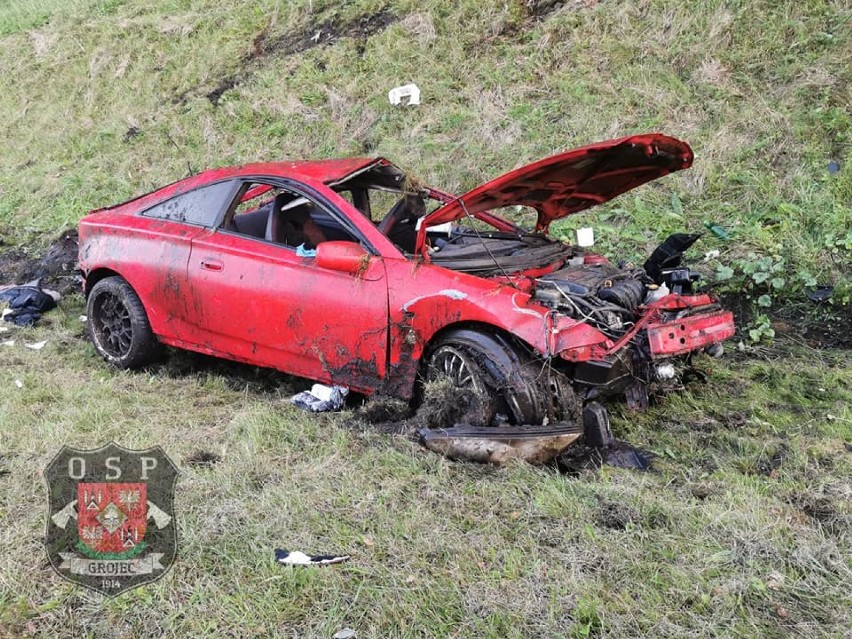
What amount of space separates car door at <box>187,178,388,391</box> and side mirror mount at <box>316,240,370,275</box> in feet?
0.13

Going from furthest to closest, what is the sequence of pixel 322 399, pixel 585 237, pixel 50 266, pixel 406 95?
1. pixel 406 95
2. pixel 50 266
3. pixel 585 237
4. pixel 322 399

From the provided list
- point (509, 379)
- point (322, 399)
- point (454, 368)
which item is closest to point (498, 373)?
point (509, 379)

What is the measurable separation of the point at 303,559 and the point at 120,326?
318 cm

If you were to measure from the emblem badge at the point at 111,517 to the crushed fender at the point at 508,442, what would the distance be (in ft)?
4.45

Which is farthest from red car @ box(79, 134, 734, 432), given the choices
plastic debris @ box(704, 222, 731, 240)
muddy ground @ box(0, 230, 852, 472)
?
plastic debris @ box(704, 222, 731, 240)

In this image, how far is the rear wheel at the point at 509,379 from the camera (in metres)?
3.73

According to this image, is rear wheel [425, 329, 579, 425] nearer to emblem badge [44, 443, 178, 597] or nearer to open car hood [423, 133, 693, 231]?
open car hood [423, 133, 693, 231]

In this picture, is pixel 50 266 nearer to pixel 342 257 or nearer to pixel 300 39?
pixel 300 39

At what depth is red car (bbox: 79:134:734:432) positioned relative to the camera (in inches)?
151

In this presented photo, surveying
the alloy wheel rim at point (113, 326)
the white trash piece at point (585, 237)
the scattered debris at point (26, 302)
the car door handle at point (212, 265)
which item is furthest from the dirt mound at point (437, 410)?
the scattered debris at point (26, 302)

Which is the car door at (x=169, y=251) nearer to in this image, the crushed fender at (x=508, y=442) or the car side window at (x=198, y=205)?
the car side window at (x=198, y=205)

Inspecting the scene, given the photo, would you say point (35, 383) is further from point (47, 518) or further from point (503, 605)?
point (503, 605)

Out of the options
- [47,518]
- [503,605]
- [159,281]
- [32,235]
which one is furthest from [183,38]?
[503,605]

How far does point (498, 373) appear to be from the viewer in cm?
378
